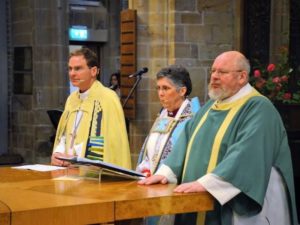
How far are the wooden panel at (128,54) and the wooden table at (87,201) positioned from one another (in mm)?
5064

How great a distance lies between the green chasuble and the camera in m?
3.77

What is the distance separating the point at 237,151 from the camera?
3783mm

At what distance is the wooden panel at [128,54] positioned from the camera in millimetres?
8945

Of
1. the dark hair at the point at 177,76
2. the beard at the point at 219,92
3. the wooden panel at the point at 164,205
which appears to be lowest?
the wooden panel at the point at 164,205

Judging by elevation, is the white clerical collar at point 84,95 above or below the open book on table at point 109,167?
above

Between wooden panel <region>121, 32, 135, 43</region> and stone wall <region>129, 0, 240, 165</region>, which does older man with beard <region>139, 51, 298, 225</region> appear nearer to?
stone wall <region>129, 0, 240, 165</region>

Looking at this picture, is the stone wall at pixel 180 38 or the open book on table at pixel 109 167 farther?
the stone wall at pixel 180 38

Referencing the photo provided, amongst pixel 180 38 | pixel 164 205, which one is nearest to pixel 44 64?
pixel 180 38

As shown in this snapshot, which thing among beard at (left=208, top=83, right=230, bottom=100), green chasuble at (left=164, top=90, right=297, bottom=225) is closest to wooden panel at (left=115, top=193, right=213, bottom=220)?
green chasuble at (left=164, top=90, right=297, bottom=225)

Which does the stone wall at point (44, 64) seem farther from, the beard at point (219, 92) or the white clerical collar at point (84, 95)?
the beard at point (219, 92)

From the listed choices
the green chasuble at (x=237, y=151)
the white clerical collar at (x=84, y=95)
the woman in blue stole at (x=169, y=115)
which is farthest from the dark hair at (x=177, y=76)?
the white clerical collar at (x=84, y=95)

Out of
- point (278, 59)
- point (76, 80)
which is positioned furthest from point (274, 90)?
point (76, 80)

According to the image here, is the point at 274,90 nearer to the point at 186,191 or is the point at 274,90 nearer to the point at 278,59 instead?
the point at 278,59

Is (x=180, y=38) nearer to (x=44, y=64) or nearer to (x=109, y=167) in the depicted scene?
(x=44, y=64)
